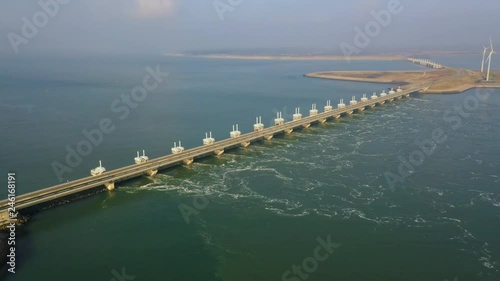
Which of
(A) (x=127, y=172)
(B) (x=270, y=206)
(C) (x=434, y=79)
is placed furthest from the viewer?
(C) (x=434, y=79)

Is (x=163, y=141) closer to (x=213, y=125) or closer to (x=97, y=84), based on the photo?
(x=213, y=125)

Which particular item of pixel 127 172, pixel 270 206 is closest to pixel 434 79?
pixel 270 206

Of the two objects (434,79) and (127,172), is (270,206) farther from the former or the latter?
(434,79)

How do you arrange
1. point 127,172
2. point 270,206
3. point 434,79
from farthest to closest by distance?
point 434,79, point 127,172, point 270,206

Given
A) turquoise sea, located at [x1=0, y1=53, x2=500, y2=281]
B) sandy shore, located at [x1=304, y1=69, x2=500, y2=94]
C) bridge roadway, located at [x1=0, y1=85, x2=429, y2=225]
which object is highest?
sandy shore, located at [x1=304, y1=69, x2=500, y2=94]

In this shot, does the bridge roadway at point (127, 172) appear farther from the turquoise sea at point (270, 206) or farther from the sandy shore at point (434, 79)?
the sandy shore at point (434, 79)

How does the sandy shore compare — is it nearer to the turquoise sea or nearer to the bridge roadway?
the turquoise sea

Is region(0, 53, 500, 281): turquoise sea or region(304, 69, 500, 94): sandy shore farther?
region(304, 69, 500, 94): sandy shore

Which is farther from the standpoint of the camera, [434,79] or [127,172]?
[434,79]

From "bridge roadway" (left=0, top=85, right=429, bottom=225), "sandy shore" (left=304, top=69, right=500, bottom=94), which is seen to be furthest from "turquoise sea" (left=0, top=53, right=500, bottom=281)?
"sandy shore" (left=304, top=69, right=500, bottom=94)
